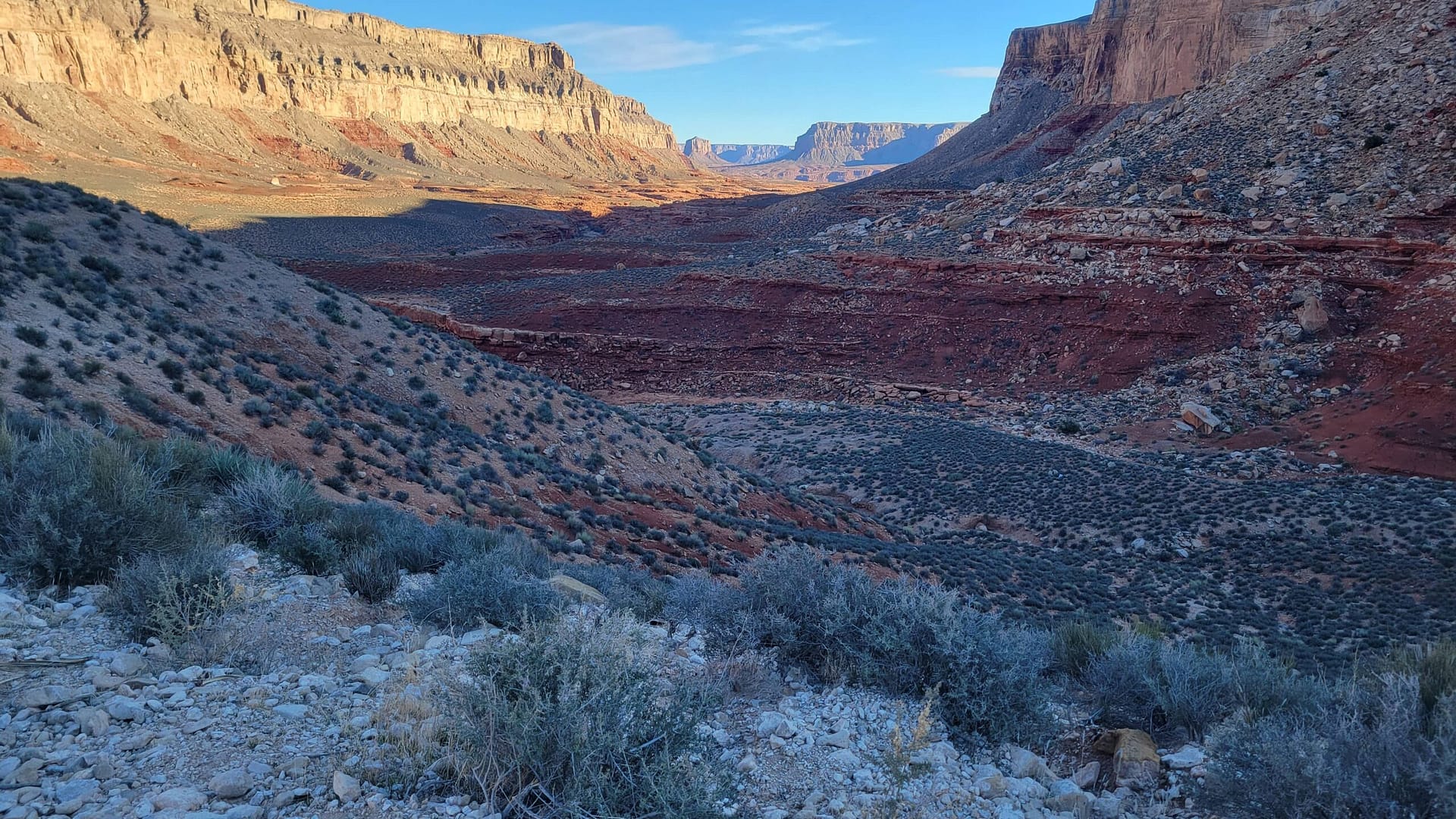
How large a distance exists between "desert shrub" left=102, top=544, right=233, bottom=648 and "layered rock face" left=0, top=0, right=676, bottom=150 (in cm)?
9721

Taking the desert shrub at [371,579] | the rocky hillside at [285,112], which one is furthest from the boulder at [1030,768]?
the rocky hillside at [285,112]

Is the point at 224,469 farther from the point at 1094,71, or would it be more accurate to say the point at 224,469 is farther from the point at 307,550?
the point at 1094,71

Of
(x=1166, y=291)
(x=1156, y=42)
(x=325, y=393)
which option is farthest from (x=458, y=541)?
(x=1156, y=42)

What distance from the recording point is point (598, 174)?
443ft

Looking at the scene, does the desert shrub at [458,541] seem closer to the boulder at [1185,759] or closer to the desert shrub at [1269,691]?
the boulder at [1185,759]

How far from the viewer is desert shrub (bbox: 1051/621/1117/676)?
560 cm

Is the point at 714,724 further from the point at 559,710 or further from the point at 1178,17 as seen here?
the point at 1178,17

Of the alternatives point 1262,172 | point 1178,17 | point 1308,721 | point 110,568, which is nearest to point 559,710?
point 110,568

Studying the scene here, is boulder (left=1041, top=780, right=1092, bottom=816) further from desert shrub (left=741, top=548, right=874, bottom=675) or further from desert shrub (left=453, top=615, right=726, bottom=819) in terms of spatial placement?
desert shrub (left=453, top=615, right=726, bottom=819)

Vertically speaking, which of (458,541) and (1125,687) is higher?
(458,541)

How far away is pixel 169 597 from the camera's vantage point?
4156 millimetres

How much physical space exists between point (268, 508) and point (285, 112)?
110072mm

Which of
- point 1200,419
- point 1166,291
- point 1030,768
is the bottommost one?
point 1200,419

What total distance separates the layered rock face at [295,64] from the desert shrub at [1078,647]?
10044cm
